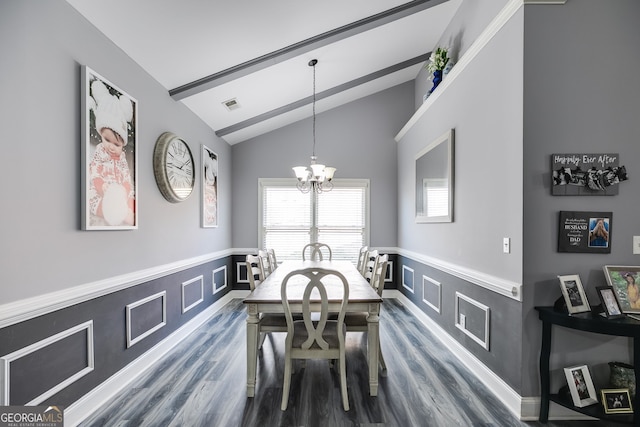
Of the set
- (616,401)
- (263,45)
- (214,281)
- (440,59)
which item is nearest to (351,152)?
(440,59)

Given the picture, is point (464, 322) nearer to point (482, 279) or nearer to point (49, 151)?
point (482, 279)

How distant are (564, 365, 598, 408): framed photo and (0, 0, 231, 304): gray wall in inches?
126

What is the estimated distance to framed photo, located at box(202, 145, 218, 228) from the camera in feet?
13.5

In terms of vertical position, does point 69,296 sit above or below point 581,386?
above

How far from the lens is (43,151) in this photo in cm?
180

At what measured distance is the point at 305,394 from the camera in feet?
7.68

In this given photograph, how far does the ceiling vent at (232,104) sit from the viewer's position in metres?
3.89

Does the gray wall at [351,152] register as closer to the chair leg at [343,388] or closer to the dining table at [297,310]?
the dining table at [297,310]

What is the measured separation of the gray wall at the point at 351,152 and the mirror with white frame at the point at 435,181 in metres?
1.16

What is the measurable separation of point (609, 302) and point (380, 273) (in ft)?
4.94

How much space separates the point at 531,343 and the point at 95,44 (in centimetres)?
363

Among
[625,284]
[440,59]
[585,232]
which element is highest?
[440,59]

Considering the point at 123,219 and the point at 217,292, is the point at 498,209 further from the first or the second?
the point at 217,292

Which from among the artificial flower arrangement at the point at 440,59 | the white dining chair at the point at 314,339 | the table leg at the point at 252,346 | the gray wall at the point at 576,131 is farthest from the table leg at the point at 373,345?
the artificial flower arrangement at the point at 440,59
